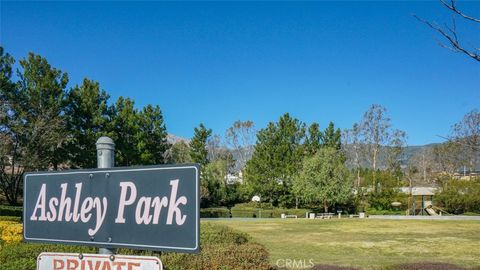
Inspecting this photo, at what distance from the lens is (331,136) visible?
6075 cm

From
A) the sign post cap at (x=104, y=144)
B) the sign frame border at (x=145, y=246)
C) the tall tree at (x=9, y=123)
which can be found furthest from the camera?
the tall tree at (x=9, y=123)

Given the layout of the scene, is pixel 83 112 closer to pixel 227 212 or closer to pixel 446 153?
pixel 227 212

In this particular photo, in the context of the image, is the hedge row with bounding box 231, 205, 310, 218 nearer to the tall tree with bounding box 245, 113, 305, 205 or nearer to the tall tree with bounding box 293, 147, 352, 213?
the tall tree with bounding box 293, 147, 352, 213

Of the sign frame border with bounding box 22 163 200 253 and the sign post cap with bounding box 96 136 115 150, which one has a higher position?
the sign post cap with bounding box 96 136 115 150

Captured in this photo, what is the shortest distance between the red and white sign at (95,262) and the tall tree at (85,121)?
142ft

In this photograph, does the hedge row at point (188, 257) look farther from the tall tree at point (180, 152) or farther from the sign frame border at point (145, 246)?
the tall tree at point (180, 152)

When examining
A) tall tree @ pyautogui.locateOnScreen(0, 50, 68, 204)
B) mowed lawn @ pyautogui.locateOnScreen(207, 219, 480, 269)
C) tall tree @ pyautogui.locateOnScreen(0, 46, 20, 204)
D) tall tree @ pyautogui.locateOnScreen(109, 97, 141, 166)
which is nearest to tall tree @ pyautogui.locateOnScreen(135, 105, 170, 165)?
tall tree @ pyautogui.locateOnScreen(109, 97, 141, 166)

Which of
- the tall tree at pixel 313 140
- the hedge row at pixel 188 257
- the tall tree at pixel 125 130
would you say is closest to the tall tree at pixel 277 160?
the tall tree at pixel 313 140

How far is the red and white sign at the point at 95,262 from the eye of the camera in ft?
6.07

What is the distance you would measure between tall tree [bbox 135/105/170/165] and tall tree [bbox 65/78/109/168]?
542 cm

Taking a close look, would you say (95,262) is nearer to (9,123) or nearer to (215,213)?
(9,123)

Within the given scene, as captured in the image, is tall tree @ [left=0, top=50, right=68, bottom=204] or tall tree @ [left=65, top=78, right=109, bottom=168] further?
tall tree @ [left=65, top=78, right=109, bottom=168]

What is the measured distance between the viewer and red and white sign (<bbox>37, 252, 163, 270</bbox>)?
1.85 meters

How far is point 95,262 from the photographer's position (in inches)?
78.2
